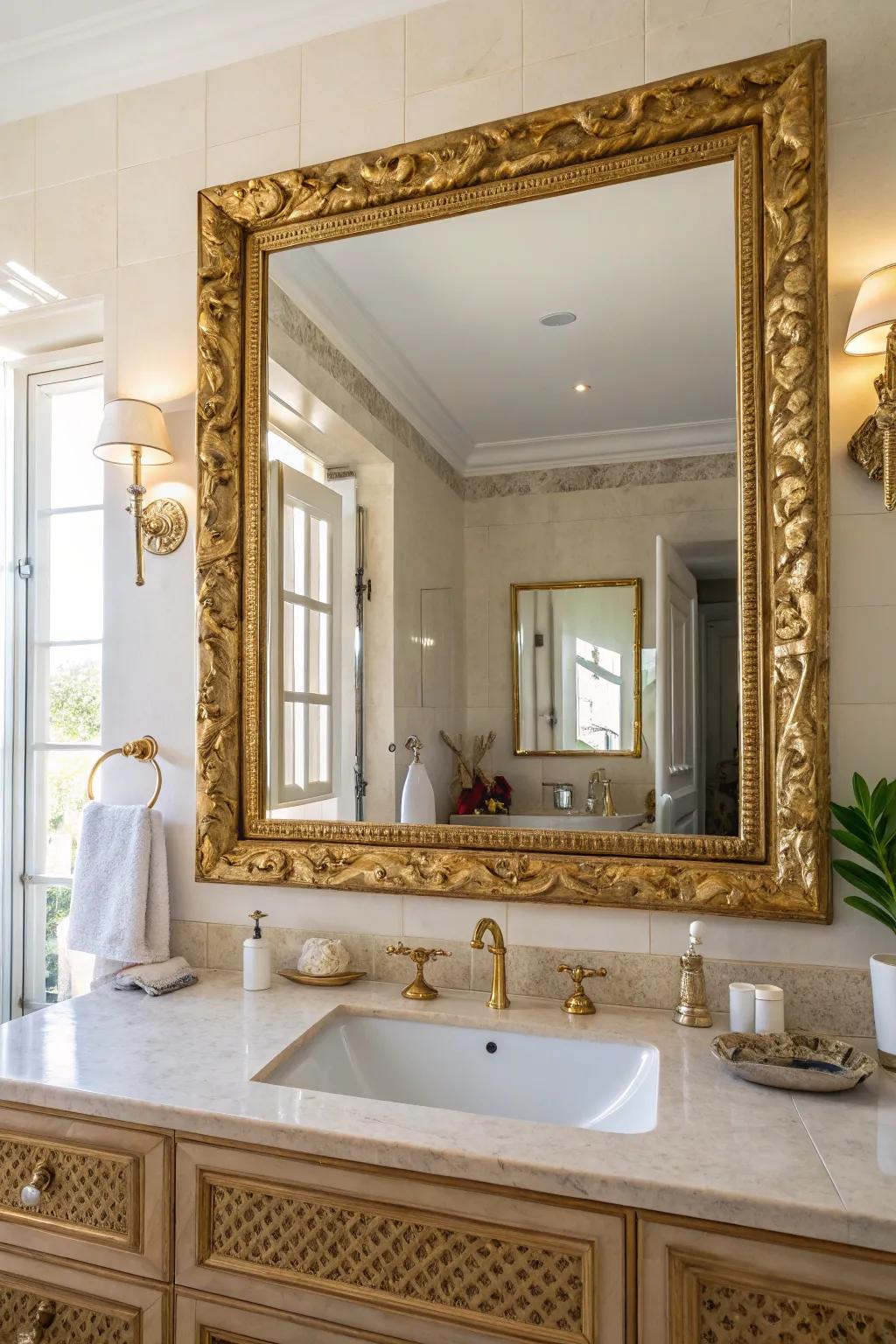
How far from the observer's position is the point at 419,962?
1.53m

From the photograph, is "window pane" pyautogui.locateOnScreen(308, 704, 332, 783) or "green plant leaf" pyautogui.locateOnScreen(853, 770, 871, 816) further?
"window pane" pyautogui.locateOnScreen(308, 704, 332, 783)

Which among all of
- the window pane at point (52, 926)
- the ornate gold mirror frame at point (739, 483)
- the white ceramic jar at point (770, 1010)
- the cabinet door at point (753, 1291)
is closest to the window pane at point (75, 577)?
the ornate gold mirror frame at point (739, 483)

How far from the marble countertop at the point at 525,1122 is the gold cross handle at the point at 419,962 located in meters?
0.04

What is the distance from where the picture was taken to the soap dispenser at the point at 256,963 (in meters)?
1.63

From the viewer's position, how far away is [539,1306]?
98 cm

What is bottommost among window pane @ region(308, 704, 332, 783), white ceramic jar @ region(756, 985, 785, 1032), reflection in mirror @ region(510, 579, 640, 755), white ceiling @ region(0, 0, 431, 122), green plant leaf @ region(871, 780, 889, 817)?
white ceramic jar @ region(756, 985, 785, 1032)

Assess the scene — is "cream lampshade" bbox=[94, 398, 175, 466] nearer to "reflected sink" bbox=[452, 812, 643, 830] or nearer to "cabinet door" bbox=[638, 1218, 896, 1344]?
"reflected sink" bbox=[452, 812, 643, 830]

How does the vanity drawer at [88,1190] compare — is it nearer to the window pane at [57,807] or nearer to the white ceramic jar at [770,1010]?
the white ceramic jar at [770,1010]

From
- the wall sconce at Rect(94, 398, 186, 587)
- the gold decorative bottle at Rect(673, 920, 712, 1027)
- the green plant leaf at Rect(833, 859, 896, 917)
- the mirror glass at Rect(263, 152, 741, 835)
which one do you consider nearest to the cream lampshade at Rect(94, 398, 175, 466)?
the wall sconce at Rect(94, 398, 186, 587)

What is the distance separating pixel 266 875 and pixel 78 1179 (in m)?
0.62

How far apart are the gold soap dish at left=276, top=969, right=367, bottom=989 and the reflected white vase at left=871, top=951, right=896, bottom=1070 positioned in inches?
34.5

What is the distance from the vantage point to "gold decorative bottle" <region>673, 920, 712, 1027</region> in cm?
139

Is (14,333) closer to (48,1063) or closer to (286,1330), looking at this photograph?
(48,1063)

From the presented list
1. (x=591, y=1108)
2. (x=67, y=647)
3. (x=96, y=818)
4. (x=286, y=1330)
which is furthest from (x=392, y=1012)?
(x=67, y=647)
